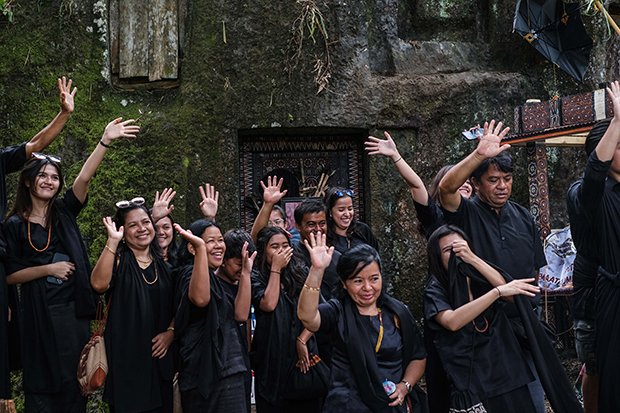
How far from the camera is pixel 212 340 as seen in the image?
11.8ft

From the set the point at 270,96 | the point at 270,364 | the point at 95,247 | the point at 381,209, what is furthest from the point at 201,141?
the point at 270,364

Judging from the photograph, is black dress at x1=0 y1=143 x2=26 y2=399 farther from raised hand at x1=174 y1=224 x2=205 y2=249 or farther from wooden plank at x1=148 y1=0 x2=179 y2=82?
wooden plank at x1=148 y1=0 x2=179 y2=82

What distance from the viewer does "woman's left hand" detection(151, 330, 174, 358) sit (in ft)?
12.1

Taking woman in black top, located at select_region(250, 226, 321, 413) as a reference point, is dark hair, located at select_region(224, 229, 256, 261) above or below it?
above

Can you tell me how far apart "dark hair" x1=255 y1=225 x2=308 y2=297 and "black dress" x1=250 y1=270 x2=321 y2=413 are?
9 cm

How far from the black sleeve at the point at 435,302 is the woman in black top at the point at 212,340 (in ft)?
3.35

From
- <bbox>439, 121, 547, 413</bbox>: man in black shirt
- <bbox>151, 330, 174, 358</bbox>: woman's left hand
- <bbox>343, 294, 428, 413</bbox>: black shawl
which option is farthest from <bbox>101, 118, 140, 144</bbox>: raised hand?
<bbox>439, 121, 547, 413</bbox>: man in black shirt

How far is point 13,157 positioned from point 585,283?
3504mm

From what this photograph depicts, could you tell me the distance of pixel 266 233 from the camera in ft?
13.1

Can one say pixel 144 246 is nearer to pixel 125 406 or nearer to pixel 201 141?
pixel 125 406

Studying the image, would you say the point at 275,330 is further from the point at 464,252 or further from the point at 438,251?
the point at 464,252

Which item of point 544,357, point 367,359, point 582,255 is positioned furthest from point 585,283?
point 367,359

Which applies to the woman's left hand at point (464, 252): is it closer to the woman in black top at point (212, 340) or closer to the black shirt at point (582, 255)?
the black shirt at point (582, 255)

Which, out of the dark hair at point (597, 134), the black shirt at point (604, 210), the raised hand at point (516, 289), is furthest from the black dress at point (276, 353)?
the dark hair at point (597, 134)
